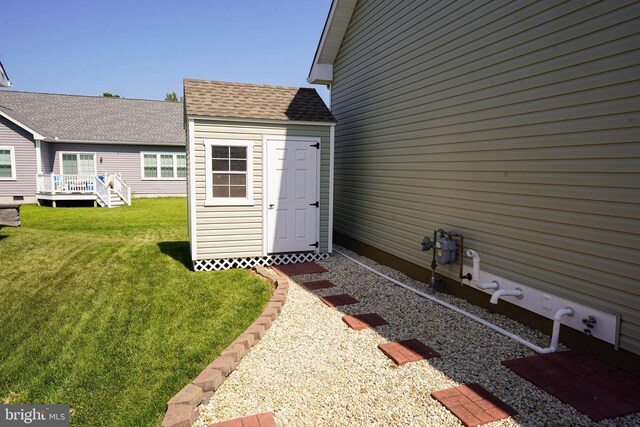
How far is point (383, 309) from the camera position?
5.41m

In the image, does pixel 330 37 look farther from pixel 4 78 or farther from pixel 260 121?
pixel 4 78

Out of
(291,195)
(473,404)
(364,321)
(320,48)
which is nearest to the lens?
(473,404)

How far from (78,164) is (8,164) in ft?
8.72

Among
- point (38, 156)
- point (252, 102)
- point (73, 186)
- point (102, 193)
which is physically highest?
point (252, 102)

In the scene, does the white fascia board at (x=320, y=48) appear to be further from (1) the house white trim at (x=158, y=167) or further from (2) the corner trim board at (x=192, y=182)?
(1) the house white trim at (x=158, y=167)

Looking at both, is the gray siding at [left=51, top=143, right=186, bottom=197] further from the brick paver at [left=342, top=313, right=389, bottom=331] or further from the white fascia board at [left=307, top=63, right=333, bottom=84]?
the brick paver at [left=342, top=313, right=389, bottom=331]

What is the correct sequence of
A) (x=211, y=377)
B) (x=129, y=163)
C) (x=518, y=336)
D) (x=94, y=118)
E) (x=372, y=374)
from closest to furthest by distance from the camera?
(x=211, y=377)
(x=372, y=374)
(x=518, y=336)
(x=129, y=163)
(x=94, y=118)

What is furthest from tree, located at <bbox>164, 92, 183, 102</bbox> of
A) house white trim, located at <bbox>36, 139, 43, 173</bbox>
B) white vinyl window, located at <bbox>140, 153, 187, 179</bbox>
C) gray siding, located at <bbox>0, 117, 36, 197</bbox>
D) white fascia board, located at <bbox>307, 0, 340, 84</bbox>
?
white fascia board, located at <bbox>307, 0, 340, 84</bbox>

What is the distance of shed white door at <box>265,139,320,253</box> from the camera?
772 cm

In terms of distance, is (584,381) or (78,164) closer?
(584,381)

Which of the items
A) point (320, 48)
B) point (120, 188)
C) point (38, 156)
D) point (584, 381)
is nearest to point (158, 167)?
point (120, 188)

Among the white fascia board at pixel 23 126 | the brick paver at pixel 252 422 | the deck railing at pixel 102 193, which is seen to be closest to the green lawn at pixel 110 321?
the brick paver at pixel 252 422

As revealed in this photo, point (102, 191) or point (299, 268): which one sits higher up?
point (102, 191)

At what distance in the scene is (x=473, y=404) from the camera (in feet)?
10.2
